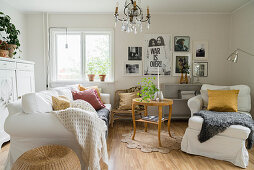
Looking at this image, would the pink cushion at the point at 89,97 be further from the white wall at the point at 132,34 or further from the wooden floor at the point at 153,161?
the white wall at the point at 132,34

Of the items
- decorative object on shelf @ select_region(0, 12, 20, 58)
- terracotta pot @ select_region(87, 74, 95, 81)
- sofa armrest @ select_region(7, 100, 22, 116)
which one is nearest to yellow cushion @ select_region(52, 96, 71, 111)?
sofa armrest @ select_region(7, 100, 22, 116)

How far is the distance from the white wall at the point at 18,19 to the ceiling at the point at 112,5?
94 millimetres

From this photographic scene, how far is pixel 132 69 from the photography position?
13.8 ft

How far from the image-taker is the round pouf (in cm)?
142

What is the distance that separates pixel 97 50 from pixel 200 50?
254 centimetres

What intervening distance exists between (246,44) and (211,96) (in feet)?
5.19

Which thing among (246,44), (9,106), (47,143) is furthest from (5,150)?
(246,44)

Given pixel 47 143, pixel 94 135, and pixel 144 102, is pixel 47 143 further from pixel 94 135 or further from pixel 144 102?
pixel 144 102

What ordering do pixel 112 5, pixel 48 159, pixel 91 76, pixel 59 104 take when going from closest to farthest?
1. pixel 48 159
2. pixel 59 104
3. pixel 112 5
4. pixel 91 76

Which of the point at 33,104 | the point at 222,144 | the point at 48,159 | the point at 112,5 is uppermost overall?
the point at 112,5

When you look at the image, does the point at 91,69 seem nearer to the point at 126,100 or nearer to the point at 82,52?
the point at 82,52

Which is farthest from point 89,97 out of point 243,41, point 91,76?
point 243,41

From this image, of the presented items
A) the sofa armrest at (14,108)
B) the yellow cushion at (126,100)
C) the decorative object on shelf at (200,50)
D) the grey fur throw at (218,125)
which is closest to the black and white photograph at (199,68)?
the decorative object on shelf at (200,50)

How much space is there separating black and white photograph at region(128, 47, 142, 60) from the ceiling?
3.09 feet
